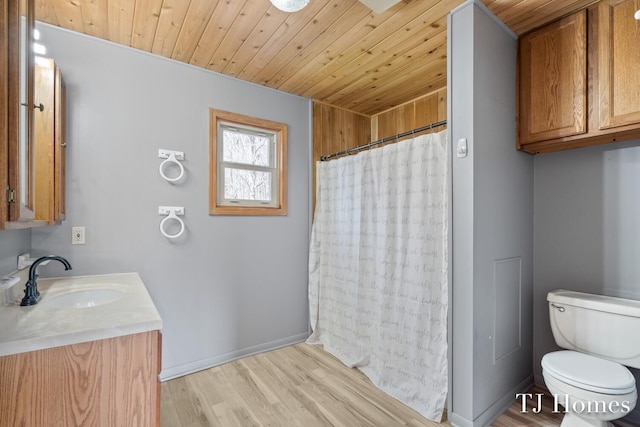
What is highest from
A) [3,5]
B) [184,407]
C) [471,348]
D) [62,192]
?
[3,5]

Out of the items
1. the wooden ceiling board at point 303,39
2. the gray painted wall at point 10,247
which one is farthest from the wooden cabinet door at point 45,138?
the wooden ceiling board at point 303,39

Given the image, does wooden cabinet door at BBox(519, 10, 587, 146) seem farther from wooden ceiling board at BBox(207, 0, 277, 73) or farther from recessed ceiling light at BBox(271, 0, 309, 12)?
wooden ceiling board at BBox(207, 0, 277, 73)

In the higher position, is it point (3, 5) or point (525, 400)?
point (3, 5)

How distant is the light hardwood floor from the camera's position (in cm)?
176

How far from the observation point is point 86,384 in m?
0.96

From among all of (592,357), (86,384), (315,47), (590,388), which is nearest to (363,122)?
(315,47)

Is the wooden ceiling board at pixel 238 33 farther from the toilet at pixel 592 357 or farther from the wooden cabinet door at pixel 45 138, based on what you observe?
the toilet at pixel 592 357

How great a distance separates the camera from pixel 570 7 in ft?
5.48

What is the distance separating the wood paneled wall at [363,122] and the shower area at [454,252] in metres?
0.60

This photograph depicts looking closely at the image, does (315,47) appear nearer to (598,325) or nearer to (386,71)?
(386,71)

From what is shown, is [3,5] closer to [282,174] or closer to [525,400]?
[282,174]

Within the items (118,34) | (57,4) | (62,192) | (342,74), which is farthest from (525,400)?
(57,4)

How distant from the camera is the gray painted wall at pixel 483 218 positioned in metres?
1.65

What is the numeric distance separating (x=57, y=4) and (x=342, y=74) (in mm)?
1853
